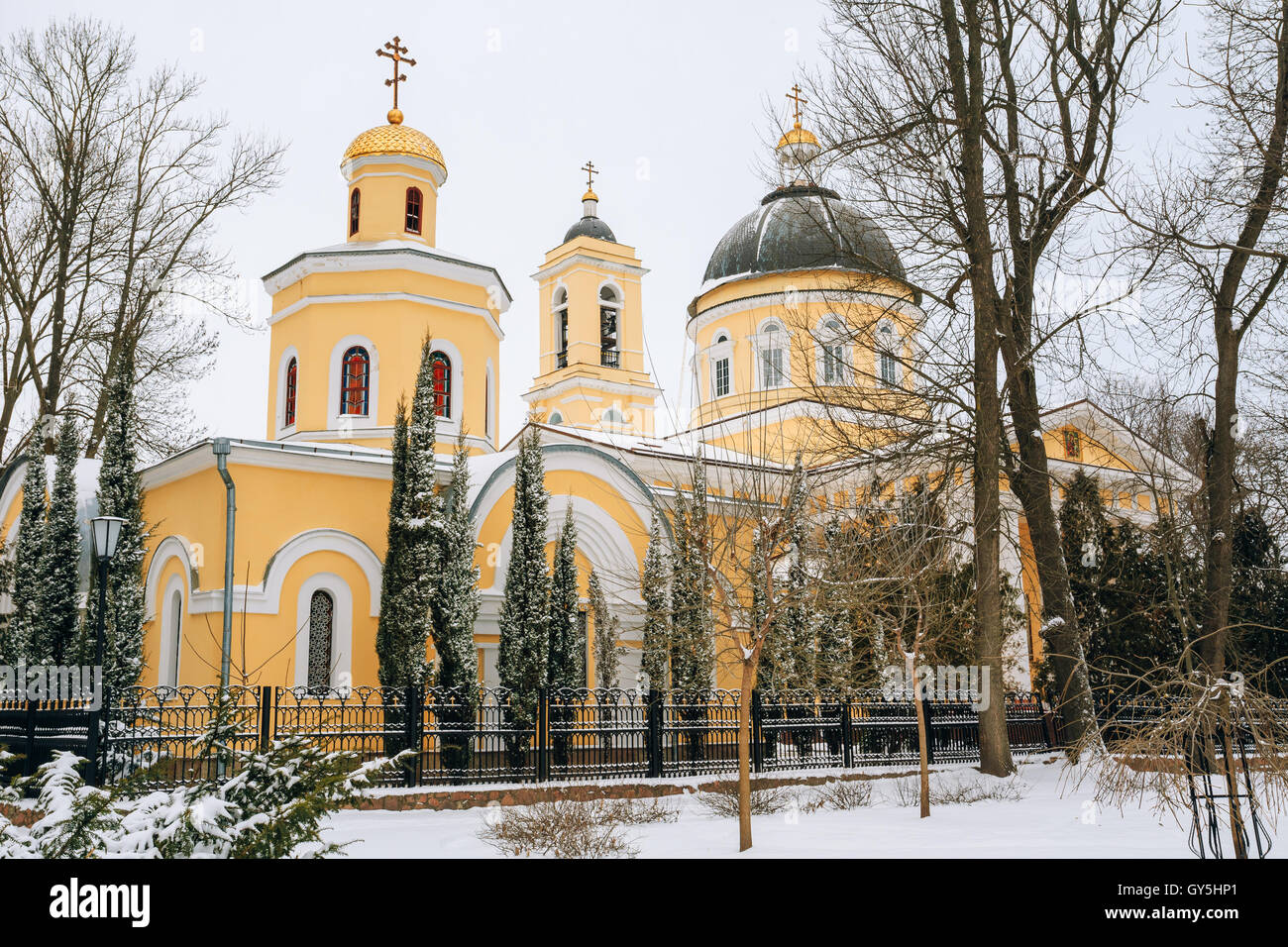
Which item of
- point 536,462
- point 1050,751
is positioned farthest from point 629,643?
point 1050,751

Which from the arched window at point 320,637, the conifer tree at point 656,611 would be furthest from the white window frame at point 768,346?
the arched window at point 320,637

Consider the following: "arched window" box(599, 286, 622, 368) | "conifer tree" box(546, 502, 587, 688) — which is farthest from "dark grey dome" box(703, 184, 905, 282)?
"conifer tree" box(546, 502, 587, 688)

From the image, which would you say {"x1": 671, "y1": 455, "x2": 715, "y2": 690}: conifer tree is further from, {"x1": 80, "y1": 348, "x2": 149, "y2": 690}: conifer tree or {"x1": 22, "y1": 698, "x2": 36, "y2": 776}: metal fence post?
{"x1": 80, "y1": 348, "x2": 149, "y2": 690}: conifer tree

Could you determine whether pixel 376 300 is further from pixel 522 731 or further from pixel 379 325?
pixel 522 731

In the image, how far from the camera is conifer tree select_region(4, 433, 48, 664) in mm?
15055

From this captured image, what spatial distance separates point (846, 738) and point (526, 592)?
15.2ft

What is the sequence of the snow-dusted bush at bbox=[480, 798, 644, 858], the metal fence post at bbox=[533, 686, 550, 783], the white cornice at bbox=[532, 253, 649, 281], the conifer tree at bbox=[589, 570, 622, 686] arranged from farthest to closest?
the white cornice at bbox=[532, 253, 649, 281] < the conifer tree at bbox=[589, 570, 622, 686] < the metal fence post at bbox=[533, 686, 550, 783] < the snow-dusted bush at bbox=[480, 798, 644, 858]

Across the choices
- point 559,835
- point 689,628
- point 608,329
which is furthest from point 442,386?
point 559,835

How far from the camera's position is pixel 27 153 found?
19109mm

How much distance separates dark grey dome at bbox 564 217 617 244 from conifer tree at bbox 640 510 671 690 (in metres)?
14.2

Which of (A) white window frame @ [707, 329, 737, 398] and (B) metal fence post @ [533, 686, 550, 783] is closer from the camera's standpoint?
(B) metal fence post @ [533, 686, 550, 783]

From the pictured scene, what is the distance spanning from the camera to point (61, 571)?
49.9 feet

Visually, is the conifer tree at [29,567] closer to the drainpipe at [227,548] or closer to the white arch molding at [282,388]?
the drainpipe at [227,548]
